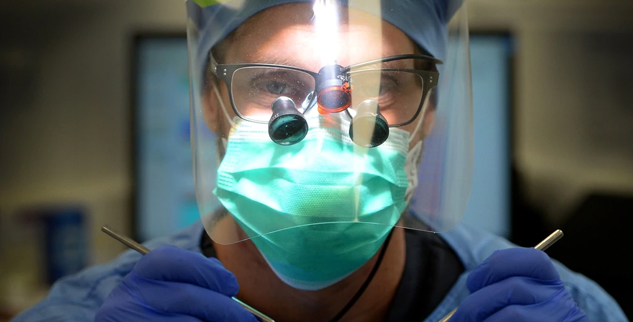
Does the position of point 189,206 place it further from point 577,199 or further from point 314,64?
point 577,199

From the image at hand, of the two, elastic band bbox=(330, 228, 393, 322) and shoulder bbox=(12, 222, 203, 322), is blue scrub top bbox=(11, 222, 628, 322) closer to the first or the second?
shoulder bbox=(12, 222, 203, 322)

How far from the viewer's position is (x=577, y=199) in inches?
68.9

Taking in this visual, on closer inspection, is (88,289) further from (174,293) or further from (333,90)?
(333,90)

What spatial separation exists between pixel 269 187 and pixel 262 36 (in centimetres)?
26

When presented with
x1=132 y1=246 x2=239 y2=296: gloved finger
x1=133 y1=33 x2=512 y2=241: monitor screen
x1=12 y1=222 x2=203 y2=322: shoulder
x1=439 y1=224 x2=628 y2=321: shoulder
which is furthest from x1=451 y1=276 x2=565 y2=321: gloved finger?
x1=133 y1=33 x2=512 y2=241: monitor screen

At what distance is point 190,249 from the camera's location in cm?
108

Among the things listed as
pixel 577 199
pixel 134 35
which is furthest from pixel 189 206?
pixel 577 199

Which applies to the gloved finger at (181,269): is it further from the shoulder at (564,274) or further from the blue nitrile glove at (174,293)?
the shoulder at (564,274)

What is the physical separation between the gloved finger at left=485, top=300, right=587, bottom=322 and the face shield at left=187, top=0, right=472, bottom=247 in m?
0.20

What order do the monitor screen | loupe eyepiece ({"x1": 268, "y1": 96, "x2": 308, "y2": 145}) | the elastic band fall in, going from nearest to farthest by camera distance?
loupe eyepiece ({"x1": 268, "y1": 96, "x2": 308, "y2": 145})
the elastic band
the monitor screen

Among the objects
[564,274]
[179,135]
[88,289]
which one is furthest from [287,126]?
[179,135]

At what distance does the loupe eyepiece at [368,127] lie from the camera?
780 millimetres

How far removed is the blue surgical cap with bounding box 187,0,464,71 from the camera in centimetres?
89

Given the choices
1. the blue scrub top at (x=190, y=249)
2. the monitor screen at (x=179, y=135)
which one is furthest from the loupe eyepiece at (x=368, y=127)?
the monitor screen at (x=179, y=135)
